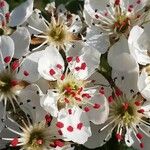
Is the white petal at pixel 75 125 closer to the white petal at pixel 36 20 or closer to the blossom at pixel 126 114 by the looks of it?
the blossom at pixel 126 114

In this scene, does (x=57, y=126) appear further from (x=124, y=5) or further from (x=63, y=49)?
(x=124, y=5)

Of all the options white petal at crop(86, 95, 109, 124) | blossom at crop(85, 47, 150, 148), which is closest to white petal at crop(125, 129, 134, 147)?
blossom at crop(85, 47, 150, 148)

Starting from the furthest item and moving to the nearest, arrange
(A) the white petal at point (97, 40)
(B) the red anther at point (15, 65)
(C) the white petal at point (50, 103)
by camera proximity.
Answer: (A) the white petal at point (97, 40), (B) the red anther at point (15, 65), (C) the white petal at point (50, 103)

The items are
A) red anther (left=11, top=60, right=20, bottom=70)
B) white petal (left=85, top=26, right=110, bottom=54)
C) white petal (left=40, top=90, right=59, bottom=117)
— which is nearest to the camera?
white petal (left=40, top=90, right=59, bottom=117)

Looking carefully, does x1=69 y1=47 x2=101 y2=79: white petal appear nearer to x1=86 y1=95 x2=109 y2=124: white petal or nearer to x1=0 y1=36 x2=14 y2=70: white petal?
x1=86 y1=95 x2=109 y2=124: white petal

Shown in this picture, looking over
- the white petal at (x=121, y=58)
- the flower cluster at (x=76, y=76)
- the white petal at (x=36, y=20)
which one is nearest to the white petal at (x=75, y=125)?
the flower cluster at (x=76, y=76)

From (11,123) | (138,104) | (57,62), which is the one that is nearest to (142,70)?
(138,104)

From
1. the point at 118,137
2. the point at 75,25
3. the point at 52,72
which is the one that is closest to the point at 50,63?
the point at 52,72
